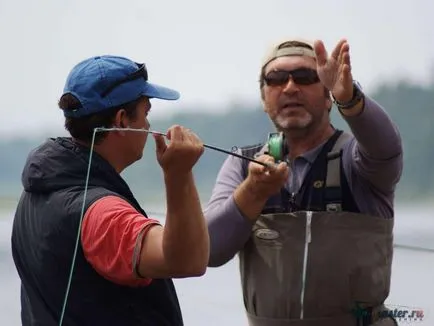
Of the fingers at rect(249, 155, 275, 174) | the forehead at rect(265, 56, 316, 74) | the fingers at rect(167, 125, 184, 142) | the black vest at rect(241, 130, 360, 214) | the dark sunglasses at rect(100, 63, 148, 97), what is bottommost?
the black vest at rect(241, 130, 360, 214)

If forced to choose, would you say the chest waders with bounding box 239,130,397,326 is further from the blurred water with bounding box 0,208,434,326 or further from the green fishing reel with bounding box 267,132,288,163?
the blurred water with bounding box 0,208,434,326

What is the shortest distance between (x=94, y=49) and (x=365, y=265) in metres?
1.51

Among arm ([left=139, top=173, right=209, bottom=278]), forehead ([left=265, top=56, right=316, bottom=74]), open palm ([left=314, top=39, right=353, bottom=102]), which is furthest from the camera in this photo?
forehead ([left=265, top=56, right=316, bottom=74])

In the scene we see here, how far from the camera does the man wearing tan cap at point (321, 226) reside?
1.49m

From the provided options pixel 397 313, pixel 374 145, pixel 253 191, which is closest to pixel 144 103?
pixel 253 191

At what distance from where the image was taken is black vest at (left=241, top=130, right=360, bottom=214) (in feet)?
5.04

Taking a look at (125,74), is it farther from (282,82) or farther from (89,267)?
(282,82)

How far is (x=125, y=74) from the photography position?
1.22 meters

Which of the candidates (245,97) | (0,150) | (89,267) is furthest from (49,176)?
(0,150)

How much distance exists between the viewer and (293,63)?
165cm

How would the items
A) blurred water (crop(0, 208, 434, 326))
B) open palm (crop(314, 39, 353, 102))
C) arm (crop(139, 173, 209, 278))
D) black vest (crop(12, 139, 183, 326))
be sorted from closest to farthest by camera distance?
arm (crop(139, 173, 209, 278))
black vest (crop(12, 139, 183, 326))
open palm (crop(314, 39, 353, 102))
blurred water (crop(0, 208, 434, 326))

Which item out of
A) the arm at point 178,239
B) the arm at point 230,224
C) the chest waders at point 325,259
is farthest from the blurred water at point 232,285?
the arm at point 178,239

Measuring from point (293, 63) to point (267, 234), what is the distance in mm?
386

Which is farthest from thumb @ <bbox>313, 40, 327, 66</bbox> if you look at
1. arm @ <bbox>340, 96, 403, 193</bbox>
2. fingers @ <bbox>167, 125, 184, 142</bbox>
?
fingers @ <bbox>167, 125, 184, 142</bbox>
